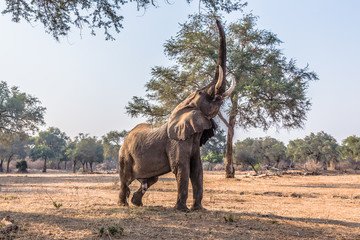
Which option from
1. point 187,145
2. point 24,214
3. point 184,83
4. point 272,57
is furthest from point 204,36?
point 24,214

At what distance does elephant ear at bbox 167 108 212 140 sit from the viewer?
6871 mm

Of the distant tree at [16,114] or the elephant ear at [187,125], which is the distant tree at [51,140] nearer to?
the distant tree at [16,114]

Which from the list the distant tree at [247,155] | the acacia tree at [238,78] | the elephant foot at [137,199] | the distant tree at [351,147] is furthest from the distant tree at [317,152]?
the elephant foot at [137,199]

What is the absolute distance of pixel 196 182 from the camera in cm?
719

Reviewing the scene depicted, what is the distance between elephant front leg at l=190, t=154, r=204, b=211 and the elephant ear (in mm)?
767

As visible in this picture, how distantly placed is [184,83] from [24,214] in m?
19.1

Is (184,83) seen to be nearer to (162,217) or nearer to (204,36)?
(204,36)

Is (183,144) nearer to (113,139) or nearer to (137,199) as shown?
(137,199)

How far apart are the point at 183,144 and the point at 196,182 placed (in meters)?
1.01

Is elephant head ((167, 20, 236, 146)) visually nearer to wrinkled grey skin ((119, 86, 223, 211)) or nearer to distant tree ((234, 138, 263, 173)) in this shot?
wrinkled grey skin ((119, 86, 223, 211))

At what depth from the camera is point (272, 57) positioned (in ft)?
79.3

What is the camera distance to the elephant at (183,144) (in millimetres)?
6891

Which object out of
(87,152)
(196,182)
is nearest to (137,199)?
(196,182)

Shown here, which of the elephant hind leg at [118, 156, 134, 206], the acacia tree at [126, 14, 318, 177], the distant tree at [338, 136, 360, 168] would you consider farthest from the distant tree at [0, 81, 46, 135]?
the distant tree at [338, 136, 360, 168]
